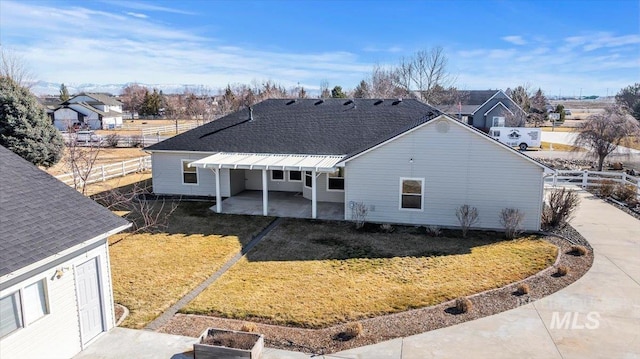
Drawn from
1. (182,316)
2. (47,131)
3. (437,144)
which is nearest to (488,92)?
(437,144)

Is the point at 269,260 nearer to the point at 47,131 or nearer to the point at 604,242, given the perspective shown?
the point at 604,242

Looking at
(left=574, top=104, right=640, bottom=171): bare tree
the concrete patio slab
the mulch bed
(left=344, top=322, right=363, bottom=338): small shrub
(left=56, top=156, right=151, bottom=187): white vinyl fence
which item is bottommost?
the mulch bed

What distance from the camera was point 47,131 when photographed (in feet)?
94.7

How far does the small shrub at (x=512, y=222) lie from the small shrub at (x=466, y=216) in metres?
1.09

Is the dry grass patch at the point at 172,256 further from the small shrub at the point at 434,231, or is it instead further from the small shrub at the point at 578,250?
the small shrub at the point at 578,250

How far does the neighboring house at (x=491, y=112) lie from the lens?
168 feet

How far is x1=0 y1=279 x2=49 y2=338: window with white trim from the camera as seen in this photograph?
7461 mm

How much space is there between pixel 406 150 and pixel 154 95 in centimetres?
8178

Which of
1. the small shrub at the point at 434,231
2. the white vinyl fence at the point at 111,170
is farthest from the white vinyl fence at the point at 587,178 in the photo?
the white vinyl fence at the point at 111,170

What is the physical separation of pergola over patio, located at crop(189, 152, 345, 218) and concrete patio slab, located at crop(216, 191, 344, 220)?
48 cm

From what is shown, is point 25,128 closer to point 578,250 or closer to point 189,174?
point 189,174

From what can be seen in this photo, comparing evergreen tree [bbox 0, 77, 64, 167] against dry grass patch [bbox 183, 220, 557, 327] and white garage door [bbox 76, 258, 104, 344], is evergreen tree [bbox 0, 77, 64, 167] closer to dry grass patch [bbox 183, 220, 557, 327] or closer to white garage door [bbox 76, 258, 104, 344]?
dry grass patch [bbox 183, 220, 557, 327]

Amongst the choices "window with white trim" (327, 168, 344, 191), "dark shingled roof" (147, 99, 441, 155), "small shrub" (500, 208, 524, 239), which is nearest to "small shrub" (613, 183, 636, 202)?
"small shrub" (500, 208, 524, 239)

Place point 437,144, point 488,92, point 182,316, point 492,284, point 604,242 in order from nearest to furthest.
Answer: point 182,316
point 492,284
point 604,242
point 437,144
point 488,92
